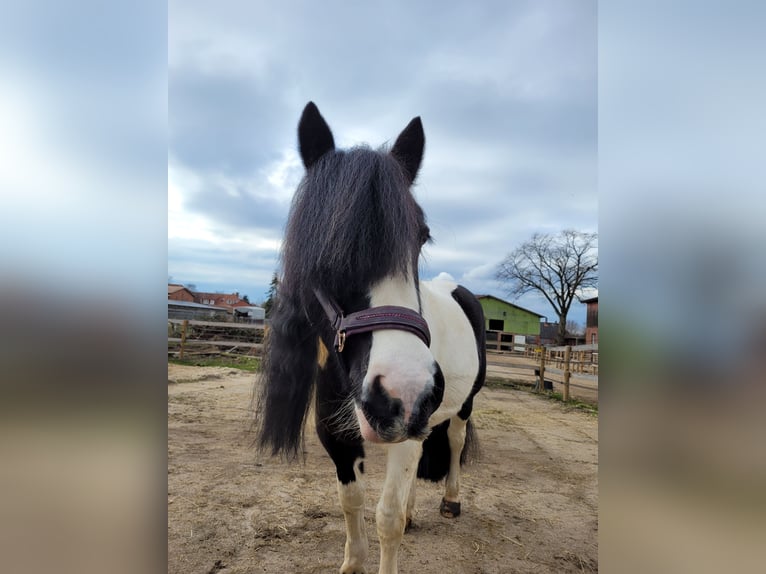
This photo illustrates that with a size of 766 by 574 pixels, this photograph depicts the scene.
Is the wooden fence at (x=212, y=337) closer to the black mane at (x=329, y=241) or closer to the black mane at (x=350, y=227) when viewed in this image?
the black mane at (x=329, y=241)

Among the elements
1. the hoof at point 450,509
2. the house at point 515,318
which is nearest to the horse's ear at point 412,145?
the hoof at point 450,509

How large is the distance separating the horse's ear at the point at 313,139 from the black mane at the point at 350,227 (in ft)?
0.33

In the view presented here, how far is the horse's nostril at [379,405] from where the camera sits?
113 centimetres

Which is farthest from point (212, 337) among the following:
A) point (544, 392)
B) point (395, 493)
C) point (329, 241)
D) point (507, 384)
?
point (329, 241)

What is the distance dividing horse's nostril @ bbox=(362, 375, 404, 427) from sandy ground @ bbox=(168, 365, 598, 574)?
168cm

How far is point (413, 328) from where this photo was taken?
4.18ft

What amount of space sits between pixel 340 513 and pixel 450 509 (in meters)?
0.84

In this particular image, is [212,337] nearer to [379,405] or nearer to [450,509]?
[450,509]

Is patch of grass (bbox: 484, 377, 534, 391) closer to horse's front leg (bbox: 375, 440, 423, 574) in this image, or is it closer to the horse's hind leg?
the horse's hind leg

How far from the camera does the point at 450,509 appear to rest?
119 inches

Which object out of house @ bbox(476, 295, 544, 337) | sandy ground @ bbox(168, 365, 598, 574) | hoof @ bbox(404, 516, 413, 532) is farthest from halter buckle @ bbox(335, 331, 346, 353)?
house @ bbox(476, 295, 544, 337)
